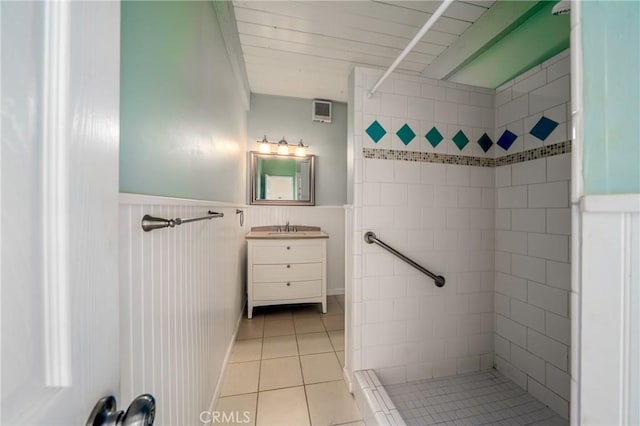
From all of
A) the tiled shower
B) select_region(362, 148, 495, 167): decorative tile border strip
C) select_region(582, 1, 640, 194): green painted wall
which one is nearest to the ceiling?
the tiled shower

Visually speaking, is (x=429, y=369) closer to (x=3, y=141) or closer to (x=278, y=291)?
(x=278, y=291)

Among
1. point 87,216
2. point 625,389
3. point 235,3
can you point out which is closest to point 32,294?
point 87,216

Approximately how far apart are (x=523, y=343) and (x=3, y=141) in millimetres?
2144

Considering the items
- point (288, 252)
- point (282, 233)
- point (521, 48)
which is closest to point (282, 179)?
point (282, 233)

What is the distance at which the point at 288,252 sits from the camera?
227 cm

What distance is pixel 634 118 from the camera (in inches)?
16.1

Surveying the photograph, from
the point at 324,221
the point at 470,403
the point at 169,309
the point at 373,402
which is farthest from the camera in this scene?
the point at 324,221

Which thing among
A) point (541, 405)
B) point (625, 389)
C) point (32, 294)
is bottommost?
point (541, 405)

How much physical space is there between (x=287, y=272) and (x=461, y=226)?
1.55 metres

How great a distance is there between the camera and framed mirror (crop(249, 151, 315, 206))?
2613mm

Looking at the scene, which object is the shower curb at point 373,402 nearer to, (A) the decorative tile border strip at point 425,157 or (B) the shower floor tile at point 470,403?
(B) the shower floor tile at point 470,403

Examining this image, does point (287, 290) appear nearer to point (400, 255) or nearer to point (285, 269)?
point (285, 269)

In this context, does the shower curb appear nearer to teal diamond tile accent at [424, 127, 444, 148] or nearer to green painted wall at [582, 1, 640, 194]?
green painted wall at [582, 1, 640, 194]

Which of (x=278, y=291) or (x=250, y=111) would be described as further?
(x=250, y=111)
